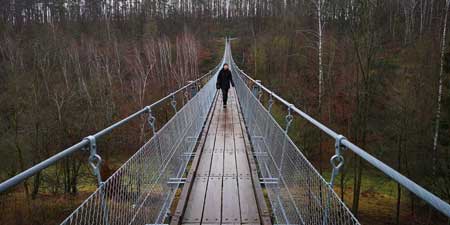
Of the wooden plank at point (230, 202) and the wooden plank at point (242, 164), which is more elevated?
the wooden plank at point (230, 202)

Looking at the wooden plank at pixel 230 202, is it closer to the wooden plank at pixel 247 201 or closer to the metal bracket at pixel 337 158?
the wooden plank at pixel 247 201

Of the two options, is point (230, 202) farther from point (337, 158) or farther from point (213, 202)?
point (337, 158)

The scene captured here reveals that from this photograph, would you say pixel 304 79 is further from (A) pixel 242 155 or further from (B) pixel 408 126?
(A) pixel 242 155

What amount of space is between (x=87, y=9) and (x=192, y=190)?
5921cm

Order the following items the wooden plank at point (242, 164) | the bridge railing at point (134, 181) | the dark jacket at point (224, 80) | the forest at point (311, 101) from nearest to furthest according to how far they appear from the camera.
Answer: the bridge railing at point (134, 181) → the wooden plank at point (242, 164) → the dark jacket at point (224, 80) → the forest at point (311, 101)

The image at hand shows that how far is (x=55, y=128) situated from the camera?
1958 cm

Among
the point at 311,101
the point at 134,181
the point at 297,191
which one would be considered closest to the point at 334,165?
the point at 297,191

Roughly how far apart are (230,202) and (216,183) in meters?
0.72

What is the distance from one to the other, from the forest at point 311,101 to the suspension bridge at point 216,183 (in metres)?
8.12

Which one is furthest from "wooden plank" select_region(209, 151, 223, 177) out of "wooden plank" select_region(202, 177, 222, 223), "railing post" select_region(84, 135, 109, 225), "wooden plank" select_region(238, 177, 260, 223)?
"railing post" select_region(84, 135, 109, 225)

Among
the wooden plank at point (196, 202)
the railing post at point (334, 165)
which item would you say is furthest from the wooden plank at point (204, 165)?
the railing post at point (334, 165)

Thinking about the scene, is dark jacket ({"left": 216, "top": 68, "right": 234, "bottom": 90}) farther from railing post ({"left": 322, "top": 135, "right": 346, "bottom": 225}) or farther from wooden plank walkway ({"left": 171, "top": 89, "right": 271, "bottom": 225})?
railing post ({"left": 322, "top": 135, "right": 346, "bottom": 225})

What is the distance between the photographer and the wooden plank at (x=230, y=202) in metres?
3.75

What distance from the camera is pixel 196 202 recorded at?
165 inches
